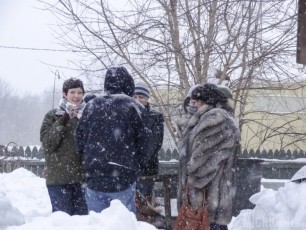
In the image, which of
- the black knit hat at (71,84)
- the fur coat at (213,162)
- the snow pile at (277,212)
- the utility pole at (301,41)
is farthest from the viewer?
the snow pile at (277,212)

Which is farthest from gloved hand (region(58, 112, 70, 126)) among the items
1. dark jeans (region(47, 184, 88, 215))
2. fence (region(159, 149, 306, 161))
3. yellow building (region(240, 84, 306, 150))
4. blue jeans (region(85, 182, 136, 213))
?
fence (region(159, 149, 306, 161))

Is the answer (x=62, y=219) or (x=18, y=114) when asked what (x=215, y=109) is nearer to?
(x=62, y=219)

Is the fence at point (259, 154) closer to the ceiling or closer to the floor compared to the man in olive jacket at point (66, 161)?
closer to the floor

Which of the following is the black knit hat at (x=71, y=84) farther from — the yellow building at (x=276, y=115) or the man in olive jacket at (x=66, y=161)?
the yellow building at (x=276, y=115)

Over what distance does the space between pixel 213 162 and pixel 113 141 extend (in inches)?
43.1

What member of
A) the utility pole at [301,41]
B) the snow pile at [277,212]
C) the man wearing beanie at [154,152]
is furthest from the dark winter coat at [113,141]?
the snow pile at [277,212]

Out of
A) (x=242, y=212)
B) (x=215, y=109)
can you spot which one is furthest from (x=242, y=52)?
(x=215, y=109)

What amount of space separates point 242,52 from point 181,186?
5.26m

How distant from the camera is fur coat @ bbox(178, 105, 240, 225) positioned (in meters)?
5.10

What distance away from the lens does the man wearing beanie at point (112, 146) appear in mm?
4367

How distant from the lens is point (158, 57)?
35.1ft

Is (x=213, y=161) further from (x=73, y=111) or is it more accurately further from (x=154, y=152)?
(x=73, y=111)

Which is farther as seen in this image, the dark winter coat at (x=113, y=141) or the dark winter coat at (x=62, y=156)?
the dark winter coat at (x=62, y=156)

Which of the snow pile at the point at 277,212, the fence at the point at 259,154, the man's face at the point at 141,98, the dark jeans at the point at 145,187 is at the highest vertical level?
the man's face at the point at 141,98
